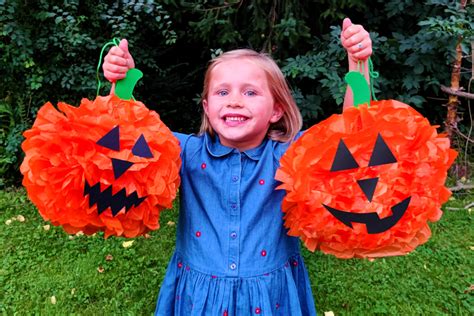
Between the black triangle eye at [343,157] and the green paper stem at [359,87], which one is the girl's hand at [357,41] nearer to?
the green paper stem at [359,87]

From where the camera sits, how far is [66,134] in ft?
4.58

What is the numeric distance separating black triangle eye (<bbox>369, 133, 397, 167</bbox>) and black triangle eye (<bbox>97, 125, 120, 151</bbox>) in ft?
2.67

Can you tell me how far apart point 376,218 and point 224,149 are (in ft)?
2.43

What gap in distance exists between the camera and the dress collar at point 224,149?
6.10 feet

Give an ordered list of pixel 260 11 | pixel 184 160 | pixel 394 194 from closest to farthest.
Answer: pixel 394 194 < pixel 184 160 < pixel 260 11

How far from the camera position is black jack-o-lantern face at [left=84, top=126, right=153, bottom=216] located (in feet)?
4.64

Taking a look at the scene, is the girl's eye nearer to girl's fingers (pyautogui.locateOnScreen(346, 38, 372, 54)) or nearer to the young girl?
the young girl

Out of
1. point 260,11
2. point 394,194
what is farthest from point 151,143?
point 260,11

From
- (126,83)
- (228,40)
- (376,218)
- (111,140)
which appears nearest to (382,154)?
(376,218)

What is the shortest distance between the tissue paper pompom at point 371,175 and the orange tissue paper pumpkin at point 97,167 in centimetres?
47

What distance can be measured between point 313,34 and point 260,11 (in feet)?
2.53

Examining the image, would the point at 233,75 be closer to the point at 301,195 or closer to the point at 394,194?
the point at 301,195

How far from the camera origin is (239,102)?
A: 1.73 meters

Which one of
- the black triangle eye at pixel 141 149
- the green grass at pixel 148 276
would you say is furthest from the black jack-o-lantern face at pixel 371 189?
the green grass at pixel 148 276
